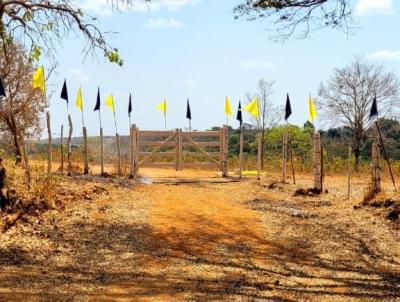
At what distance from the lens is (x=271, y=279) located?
6.69 m

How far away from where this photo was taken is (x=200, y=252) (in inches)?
320

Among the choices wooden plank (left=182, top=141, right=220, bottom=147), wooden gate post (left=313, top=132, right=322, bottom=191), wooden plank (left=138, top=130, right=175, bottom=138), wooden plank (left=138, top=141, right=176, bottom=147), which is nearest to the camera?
wooden gate post (left=313, top=132, right=322, bottom=191)

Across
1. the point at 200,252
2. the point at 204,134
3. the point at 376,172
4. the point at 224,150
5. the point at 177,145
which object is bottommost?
the point at 200,252

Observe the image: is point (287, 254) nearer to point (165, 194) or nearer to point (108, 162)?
point (165, 194)

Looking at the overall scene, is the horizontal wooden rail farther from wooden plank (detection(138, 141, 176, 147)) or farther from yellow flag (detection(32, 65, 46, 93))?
yellow flag (detection(32, 65, 46, 93))

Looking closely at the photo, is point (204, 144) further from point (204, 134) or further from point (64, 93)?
point (64, 93)

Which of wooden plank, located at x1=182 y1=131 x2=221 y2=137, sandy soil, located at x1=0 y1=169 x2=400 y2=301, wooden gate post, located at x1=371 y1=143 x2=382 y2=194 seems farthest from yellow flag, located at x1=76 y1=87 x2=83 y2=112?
wooden gate post, located at x1=371 y1=143 x2=382 y2=194

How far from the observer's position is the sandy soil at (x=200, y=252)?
6145mm

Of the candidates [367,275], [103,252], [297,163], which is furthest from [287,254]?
[297,163]

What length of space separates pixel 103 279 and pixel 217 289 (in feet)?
4.59

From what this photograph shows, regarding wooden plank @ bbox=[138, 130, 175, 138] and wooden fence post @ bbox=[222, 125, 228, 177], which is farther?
wooden fence post @ bbox=[222, 125, 228, 177]

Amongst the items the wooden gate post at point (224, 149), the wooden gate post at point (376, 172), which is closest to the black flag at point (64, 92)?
the wooden gate post at point (224, 149)

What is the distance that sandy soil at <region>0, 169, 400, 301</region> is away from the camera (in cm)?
614

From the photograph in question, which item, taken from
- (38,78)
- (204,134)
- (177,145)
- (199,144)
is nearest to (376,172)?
(38,78)
